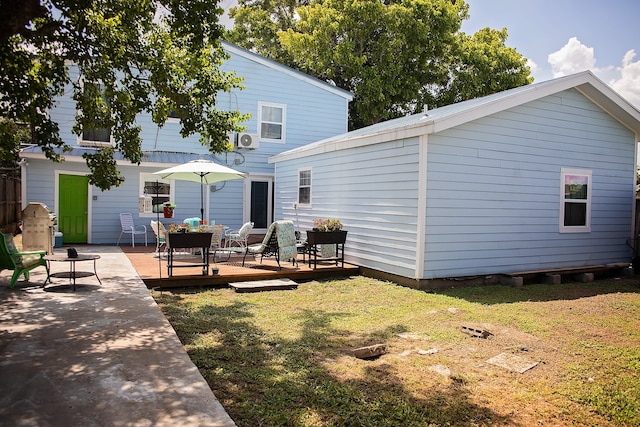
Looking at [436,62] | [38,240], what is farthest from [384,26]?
[38,240]

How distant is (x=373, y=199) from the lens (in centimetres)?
920

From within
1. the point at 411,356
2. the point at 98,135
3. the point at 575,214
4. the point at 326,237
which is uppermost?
the point at 98,135

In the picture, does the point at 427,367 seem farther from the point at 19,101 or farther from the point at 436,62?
the point at 436,62

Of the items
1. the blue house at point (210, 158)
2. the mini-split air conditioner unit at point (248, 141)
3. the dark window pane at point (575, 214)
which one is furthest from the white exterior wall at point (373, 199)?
the dark window pane at point (575, 214)

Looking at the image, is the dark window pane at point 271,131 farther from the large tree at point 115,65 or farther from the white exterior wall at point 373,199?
the large tree at point 115,65

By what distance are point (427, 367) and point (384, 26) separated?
20067 millimetres

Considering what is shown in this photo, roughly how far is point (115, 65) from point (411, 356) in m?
5.99

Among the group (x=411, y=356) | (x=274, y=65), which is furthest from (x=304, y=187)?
(x=411, y=356)

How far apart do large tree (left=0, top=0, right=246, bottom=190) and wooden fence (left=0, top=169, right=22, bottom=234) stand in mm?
7905

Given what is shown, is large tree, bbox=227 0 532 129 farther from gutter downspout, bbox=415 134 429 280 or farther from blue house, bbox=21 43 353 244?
gutter downspout, bbox=415 134 429 280

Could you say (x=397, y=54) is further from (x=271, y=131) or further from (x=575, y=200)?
(x=575, y=200)

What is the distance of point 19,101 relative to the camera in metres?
6.50

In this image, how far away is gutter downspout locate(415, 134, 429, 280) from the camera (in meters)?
7.87

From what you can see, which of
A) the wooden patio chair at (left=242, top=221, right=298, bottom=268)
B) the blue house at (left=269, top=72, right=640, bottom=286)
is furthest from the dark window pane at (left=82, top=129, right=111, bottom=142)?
the wooden patio chair at (left=242, top=221, right=298, bottom=268)
